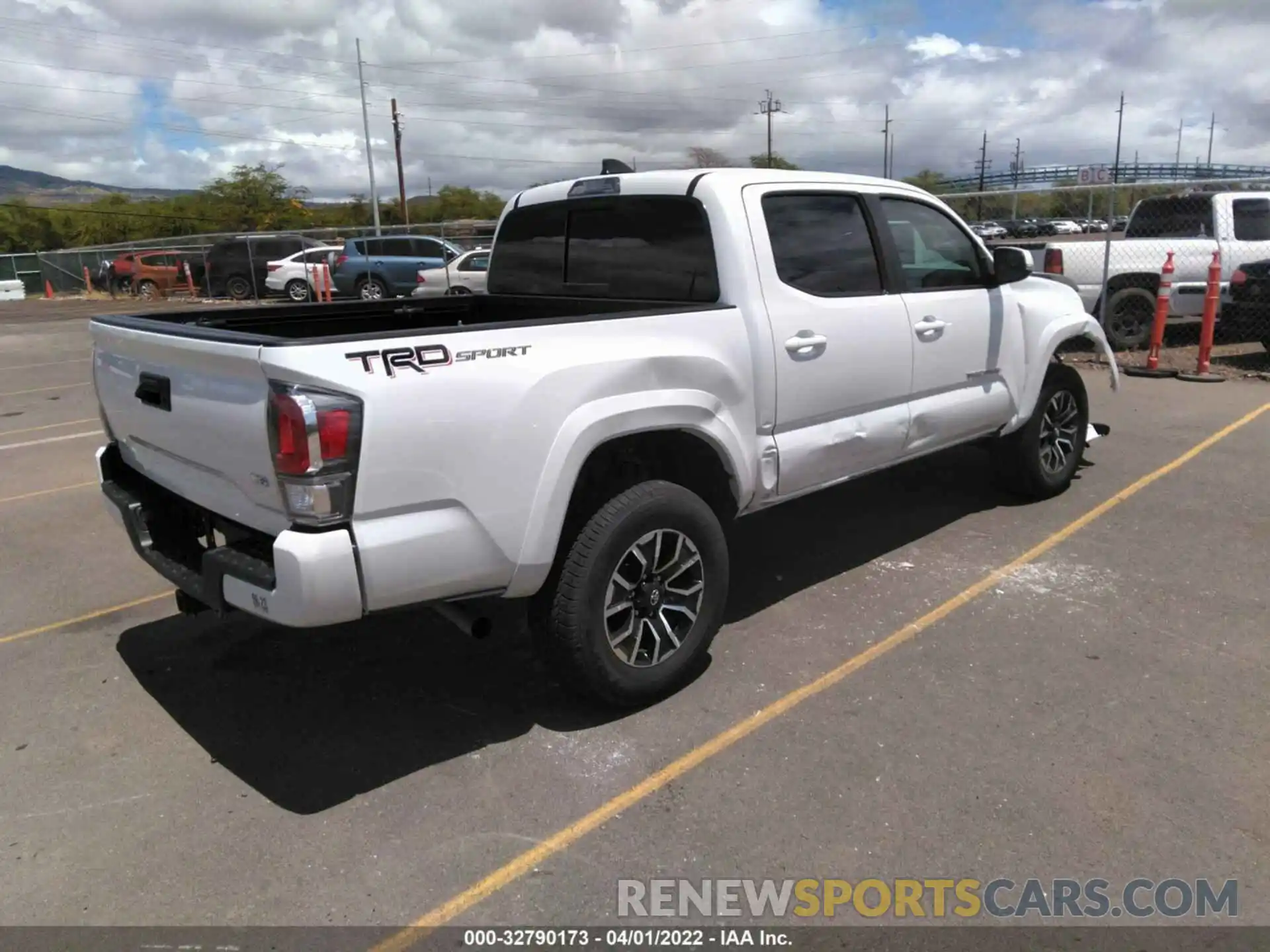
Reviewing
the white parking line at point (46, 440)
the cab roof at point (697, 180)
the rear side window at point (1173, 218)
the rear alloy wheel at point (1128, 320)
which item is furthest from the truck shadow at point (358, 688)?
the rear side window at point (1173, 218)

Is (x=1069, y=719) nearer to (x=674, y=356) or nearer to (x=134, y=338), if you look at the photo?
(x=674, y=356)

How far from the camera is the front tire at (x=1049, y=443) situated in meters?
5.84

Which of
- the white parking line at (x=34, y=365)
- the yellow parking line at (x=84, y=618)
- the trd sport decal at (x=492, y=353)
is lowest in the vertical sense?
the yellow parking line at (x=84, y=618)

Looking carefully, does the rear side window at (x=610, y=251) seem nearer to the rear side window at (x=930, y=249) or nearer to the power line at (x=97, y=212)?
the rear side window at (x=930, y=249)

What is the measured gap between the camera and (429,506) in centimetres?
293

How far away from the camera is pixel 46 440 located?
9008 millimetres

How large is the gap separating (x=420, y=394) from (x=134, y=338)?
1.29 metres

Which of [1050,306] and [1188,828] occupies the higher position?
[1050,306]

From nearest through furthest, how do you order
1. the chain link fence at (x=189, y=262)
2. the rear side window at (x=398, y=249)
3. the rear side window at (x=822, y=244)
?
the rear side window at (x=822, y=244)
the rear side window at (x=398, y=249)
the chain link fence at (x=189, y=262)

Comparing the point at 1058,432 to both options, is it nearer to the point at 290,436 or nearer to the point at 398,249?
the point at 290,436

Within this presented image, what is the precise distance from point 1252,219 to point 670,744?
1171cm

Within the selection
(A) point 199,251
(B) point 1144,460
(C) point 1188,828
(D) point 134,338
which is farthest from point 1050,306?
(A) point 199,251

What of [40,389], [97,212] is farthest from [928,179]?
[97,212]

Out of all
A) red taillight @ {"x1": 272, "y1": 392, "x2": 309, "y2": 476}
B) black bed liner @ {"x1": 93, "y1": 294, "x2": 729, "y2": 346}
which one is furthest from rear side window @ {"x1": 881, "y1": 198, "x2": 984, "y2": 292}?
red taillight @ {"x1": 272, "y1": 392, "x2": 309, "y2": 476}
